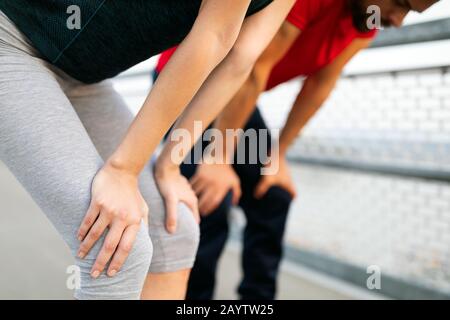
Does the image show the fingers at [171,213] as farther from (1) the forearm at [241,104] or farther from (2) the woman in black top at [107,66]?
(1) the forearm at [241,104]

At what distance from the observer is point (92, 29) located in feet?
2.09

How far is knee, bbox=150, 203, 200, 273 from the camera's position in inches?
30.8

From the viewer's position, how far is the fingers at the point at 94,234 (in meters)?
0.62

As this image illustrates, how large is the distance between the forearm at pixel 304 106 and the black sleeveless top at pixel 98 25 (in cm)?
55

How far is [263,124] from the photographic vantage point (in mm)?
1295

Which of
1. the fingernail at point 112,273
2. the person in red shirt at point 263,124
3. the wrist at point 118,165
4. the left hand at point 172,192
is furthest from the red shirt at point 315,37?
the fingernail at point 112,273

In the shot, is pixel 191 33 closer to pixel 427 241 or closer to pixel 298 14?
pixel 298 14

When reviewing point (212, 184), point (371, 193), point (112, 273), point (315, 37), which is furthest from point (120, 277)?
point (371, 193)

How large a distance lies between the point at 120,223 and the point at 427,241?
127cm

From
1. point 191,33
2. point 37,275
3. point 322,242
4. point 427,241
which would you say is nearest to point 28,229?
point 37,275

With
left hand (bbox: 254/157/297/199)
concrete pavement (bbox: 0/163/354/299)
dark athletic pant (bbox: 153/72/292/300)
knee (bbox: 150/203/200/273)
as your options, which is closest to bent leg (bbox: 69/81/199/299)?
knee (bbox: 150/203/200/273)

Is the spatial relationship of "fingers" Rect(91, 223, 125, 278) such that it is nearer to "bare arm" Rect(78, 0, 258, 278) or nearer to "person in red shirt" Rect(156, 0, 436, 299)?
"bare arm" Rect(78, 0, 258, 278)

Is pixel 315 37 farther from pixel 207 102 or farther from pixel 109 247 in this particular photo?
pixel 109 247

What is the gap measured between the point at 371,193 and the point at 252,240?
2.10 ft
